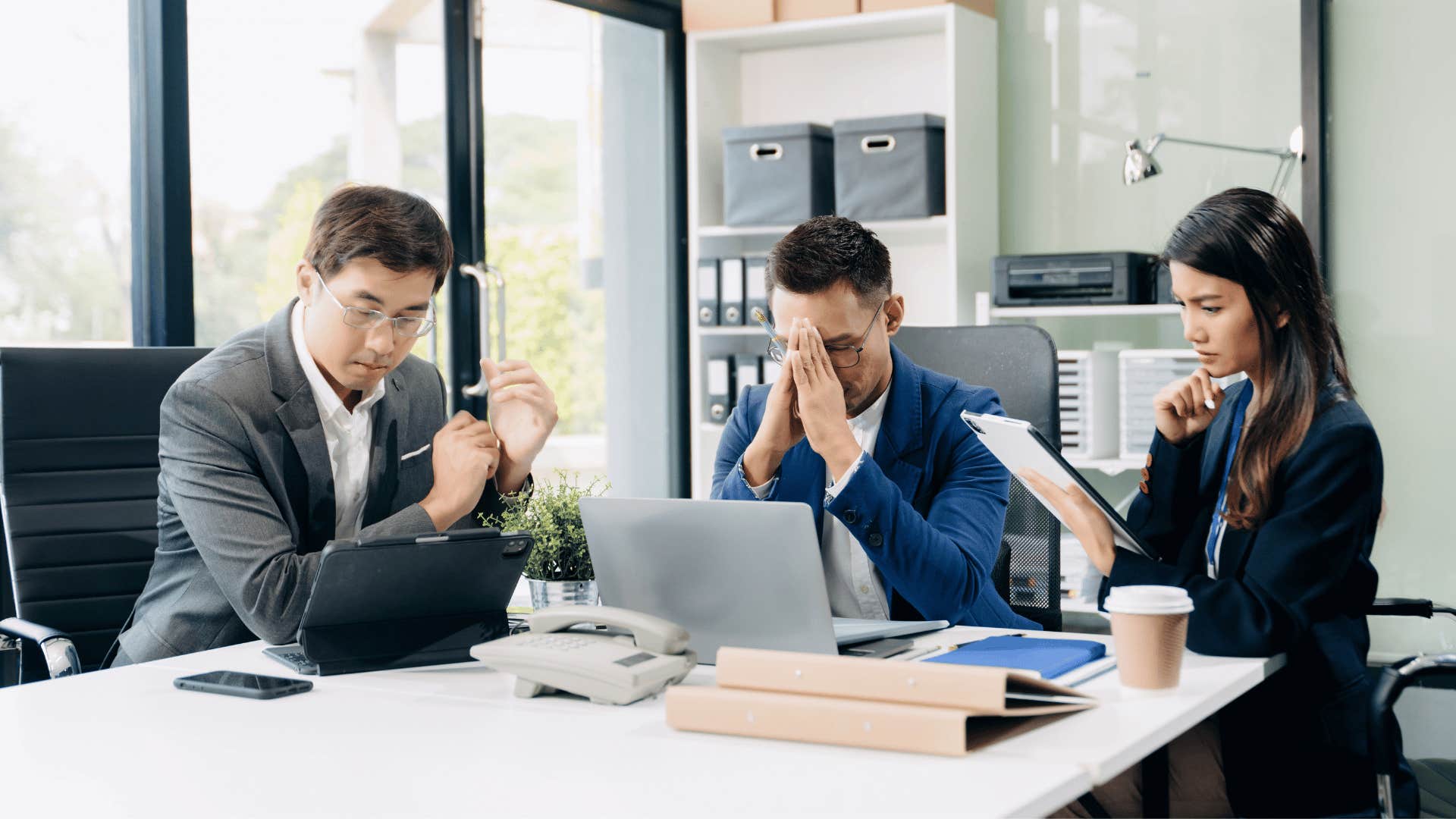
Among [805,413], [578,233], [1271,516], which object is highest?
[578,233]

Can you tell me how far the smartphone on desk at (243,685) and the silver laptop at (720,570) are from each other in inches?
14.9

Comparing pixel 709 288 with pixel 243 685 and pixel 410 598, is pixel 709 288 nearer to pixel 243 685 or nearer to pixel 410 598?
pixel 410 598

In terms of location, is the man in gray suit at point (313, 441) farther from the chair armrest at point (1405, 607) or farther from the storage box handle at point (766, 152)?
the storage box handle at point (766, 152)

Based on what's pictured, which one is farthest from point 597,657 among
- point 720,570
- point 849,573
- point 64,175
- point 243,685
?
point 64,175

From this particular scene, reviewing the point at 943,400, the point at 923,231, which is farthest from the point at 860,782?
the point at 923,231

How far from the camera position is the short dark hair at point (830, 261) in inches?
78.0

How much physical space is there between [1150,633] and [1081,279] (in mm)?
2497

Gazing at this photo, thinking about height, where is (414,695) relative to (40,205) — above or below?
below

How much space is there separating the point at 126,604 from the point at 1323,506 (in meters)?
1.75

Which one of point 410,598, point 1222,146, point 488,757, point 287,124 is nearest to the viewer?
point 488,757

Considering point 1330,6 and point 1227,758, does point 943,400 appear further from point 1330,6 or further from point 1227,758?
point 1330,6

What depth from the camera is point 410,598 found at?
1.66 metres

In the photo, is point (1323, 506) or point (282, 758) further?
point (1323, 506)

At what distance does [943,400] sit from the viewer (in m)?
2.10
